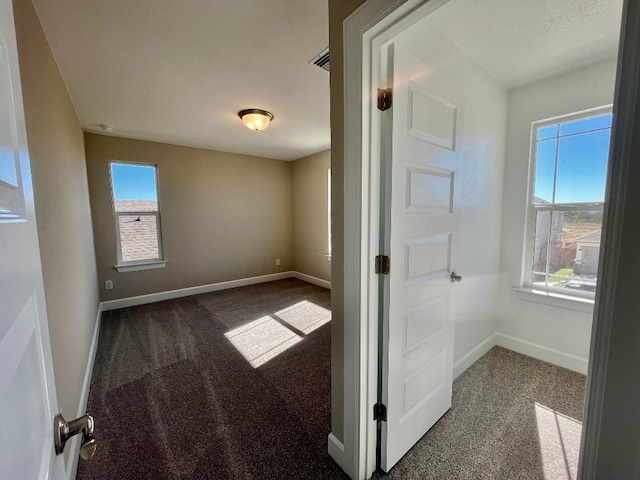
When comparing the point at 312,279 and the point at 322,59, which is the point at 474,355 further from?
the point at 312,279

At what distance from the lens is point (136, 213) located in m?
3.92

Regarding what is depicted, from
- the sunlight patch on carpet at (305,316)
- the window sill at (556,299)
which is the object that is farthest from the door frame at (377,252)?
the window sill at (556,299)

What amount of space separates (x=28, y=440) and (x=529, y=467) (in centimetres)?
204

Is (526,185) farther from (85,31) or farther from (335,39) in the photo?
(85,31)

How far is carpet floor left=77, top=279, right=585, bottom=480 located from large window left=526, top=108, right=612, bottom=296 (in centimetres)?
→ 81

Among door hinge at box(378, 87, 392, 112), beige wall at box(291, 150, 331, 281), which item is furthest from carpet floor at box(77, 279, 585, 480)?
beige wall at box(291, 150, 331, 281)

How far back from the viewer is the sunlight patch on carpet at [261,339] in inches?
101

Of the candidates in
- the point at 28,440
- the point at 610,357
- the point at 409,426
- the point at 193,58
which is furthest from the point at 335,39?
the point at 409,426

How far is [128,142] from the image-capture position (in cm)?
374

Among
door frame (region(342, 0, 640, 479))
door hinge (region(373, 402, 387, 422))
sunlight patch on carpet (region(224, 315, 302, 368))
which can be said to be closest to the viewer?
door frame (region(342, 0, 640, 479))

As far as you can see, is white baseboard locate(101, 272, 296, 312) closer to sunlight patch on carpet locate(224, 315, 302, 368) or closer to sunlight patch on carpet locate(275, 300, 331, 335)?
sunlight patch on carpet locate(275, 300, 331, 335)

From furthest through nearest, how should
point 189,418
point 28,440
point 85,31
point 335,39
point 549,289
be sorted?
point 549,289 < point 189,418 < point 85,31 < point 335,39 < point 28,440

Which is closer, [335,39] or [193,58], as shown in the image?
[335,39]

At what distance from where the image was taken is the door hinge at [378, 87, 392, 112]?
1196 millimetres
